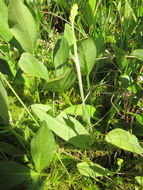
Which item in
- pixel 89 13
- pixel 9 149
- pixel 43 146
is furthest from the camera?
pixel 89 13

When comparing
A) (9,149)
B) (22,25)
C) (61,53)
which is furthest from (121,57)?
(9,149)

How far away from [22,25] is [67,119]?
0.30 meters

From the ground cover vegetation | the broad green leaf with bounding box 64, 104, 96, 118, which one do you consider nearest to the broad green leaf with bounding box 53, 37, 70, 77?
the ground cover vegetation

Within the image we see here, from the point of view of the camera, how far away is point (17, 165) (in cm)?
64

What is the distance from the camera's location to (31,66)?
0.73 metres

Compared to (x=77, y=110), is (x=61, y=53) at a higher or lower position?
higher

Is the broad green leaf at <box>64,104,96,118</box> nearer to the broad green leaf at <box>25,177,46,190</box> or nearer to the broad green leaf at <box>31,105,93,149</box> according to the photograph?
the broad green leaf at <box>31,105,93,149</box>

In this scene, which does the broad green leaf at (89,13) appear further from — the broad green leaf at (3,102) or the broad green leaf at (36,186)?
the broad green leaf at (36,186)

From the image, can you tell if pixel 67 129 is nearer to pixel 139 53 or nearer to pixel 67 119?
pixel 67 119

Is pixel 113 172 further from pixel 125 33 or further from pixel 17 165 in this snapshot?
pixel 125 33

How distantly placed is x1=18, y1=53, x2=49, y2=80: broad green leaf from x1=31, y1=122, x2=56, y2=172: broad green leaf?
0.69 ft

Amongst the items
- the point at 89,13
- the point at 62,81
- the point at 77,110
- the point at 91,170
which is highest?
the point at 89,13

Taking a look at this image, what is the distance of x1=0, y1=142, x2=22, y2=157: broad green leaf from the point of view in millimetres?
717

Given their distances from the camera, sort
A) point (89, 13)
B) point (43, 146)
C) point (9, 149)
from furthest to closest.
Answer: point (89, 13)
point (9, 149)
point (43, 146)
